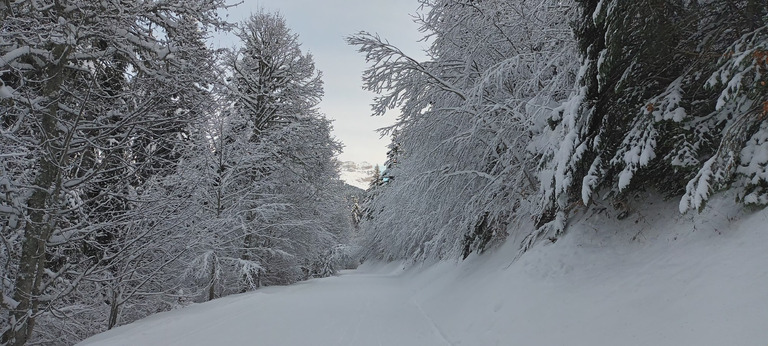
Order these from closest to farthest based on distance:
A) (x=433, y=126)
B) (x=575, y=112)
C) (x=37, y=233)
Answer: (x=37, y=233) < (x=575, y=112) < (x=433, y=126)

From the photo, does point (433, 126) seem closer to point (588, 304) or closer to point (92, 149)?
point (588, 304)

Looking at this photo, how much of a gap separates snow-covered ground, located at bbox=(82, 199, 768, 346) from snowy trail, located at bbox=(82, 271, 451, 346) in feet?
0.07

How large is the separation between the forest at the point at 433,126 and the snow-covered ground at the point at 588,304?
42 centimetres

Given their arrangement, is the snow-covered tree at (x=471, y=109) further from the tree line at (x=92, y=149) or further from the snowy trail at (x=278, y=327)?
the tree line at (x=92, y=149)

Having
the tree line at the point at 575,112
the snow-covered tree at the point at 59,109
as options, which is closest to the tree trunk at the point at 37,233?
the snow-covered tree at the point at 59,109

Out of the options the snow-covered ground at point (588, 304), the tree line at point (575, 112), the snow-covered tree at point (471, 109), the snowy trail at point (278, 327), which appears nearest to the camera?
the snow-covered ground at point (588, 304)

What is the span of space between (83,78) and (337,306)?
22.4ft

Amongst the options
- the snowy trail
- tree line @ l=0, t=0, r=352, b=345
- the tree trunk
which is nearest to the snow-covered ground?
the snowy trail

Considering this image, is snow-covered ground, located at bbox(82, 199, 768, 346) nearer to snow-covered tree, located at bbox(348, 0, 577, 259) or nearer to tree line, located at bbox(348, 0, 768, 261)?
tree line, located at bbox(348, 0, 768, 261)

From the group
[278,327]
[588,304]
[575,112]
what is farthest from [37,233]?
[575,112]

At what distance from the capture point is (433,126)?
29.1 feet

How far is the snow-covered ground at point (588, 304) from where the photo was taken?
3059 millimetres

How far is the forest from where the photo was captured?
4078mm

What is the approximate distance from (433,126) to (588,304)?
17.7 ft
